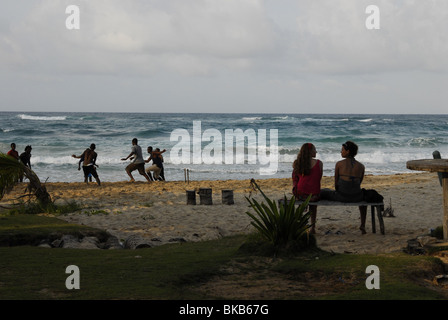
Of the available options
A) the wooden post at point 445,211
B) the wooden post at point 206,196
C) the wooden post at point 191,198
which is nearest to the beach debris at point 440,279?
the wooden post at point 445,211

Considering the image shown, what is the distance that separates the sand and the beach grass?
66.2 inches

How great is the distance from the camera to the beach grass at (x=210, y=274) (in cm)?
435

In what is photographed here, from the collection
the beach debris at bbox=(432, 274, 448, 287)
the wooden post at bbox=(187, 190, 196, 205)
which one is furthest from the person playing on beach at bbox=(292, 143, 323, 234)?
the wooden post at bbox=(187, 190, 196, 205)

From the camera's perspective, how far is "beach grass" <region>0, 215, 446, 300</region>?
4348 millimetres

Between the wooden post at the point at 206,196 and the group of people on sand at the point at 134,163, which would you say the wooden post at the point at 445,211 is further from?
the group of people on sand at the point at 134,163

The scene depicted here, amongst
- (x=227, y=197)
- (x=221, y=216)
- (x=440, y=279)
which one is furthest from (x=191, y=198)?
(x=440, y=279)

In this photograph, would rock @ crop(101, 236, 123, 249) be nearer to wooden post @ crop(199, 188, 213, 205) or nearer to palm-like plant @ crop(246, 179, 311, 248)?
palm-like plant @ crop(246, 179, 311, 248)

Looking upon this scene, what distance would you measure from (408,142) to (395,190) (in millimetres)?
25786

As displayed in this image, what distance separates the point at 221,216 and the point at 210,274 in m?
5.51

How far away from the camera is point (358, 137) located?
132 feet

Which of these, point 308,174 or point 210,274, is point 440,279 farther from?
point 308,174
